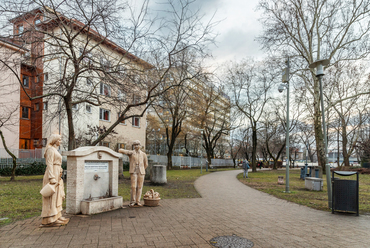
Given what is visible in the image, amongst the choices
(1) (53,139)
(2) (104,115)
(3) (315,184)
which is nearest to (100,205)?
(1) (53,139)

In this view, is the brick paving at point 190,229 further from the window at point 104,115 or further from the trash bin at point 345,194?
the window at point 104,115

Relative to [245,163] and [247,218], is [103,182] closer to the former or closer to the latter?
[247,218]

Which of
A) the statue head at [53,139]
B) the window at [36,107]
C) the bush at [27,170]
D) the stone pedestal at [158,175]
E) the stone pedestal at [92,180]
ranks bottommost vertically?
the bush at [27,170]

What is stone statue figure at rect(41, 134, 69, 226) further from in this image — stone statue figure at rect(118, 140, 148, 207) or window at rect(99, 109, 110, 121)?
window at rect(99, 109, 110, 121)

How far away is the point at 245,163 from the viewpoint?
21844 millimetres

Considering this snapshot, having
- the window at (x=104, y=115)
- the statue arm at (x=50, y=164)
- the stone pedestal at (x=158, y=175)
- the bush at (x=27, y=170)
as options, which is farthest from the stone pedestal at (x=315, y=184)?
the window at (x=104, y=115)

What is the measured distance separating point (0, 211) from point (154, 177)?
821 centimetres

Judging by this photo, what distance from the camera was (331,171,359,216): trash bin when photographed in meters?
7.46

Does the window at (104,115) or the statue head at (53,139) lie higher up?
the window at (104,115)

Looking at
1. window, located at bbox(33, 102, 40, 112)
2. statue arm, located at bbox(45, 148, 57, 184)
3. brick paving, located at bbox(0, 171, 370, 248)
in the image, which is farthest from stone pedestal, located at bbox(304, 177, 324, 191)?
window, located at bbox(33, 102, 40, 112)

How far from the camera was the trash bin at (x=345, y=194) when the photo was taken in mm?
7465

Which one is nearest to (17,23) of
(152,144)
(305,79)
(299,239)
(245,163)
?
(299,239)

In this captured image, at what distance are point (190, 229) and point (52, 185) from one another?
314 cm

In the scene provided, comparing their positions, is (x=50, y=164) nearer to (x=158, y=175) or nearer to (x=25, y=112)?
(x=158, y=175)
